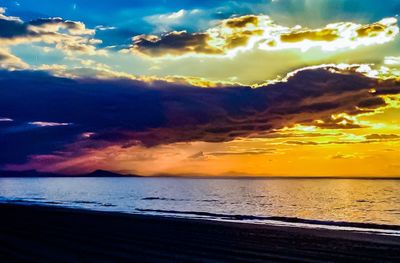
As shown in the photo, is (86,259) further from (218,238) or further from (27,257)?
(218,238)

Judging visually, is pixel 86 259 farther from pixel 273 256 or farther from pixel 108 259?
pixel 273 256

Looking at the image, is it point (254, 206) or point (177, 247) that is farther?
point (254, 206)

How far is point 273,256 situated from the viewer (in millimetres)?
14430

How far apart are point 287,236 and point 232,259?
8469 millimetres

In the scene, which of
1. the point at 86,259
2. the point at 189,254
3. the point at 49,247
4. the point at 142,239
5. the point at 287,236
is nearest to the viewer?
the point at 86,259

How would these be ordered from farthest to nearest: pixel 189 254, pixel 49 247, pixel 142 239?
pixel 142 239 → pixel 49 247 → pixel 189 254

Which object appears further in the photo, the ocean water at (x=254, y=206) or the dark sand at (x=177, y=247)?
the ocean water at (x=254, y=206)

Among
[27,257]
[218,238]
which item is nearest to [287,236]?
[218,238]

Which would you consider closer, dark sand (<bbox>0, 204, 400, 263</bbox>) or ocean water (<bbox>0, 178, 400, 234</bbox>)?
dark sand (<bbox>0, 204, 400, 263</bbox>)

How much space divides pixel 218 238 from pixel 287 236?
150 inches

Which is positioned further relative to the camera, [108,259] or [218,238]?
[218,238]

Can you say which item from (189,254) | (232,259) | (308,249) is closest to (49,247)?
(189,254)

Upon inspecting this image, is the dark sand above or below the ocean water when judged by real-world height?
above

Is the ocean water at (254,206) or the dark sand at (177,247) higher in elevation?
the dark sand at (177,247)
